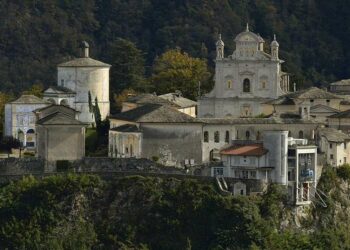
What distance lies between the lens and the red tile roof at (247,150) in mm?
88394

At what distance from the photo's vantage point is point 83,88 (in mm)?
102812

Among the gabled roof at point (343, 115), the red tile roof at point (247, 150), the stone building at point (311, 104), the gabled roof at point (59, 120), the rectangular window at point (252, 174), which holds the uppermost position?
the stone building at point (311, 104)

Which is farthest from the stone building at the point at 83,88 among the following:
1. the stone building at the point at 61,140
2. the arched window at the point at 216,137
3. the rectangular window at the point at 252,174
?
the rectangular window at the point at 252,174

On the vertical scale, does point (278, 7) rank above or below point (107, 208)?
above

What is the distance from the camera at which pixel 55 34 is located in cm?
13038

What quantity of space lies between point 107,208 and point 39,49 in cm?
4132

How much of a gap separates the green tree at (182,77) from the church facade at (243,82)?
14.7 ft

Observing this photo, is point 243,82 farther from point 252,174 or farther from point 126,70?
point 252,174

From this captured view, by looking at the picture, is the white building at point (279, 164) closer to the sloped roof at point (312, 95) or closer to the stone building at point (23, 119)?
the sloped roof at point (312, 95)

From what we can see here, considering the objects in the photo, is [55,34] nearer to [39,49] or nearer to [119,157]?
[39,49]

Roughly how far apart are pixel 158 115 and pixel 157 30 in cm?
3939

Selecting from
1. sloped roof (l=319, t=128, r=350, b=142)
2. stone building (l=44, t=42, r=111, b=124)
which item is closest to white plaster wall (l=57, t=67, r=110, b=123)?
stone building (l=44, t=42, r=111, b=124)

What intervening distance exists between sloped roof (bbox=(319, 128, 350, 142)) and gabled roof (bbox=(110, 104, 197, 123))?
Result: 4.72 m

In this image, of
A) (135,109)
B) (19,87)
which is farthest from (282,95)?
(19,87)
